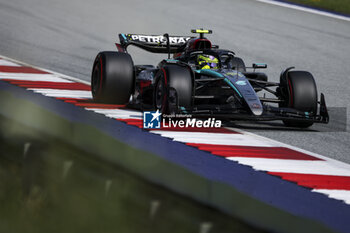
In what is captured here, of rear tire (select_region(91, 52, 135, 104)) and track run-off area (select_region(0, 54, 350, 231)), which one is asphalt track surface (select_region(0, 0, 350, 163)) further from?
track run-off area (select_region(0, 54, 350, 231))

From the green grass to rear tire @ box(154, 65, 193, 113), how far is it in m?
12.0

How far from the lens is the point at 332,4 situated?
19.3 meters

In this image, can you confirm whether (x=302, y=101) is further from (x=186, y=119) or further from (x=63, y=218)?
(x=63, y=218)

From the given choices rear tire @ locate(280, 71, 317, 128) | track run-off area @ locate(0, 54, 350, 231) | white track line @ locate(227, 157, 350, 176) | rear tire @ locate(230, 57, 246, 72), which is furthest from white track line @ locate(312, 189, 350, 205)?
rear tire @ locate(230, 57, 246, 72)

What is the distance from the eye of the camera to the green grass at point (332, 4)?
62.0ft

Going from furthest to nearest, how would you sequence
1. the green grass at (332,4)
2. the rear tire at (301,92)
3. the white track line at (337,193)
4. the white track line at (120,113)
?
the green grass at (332,4) → the rear tire at (301,92) → the white track line at (120,113) → the white track line at (337,193)

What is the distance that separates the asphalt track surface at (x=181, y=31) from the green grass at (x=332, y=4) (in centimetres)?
85

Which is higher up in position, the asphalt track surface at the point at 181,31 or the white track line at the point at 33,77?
the asphalt track surface at the point at 181,31

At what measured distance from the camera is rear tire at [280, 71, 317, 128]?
26.5 feet

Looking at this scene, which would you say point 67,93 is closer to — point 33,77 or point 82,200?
point 33,77

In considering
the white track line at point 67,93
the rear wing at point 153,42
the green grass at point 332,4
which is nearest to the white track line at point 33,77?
the white track line at point 67,93

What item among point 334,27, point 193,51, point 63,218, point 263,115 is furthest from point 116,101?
point 334,27

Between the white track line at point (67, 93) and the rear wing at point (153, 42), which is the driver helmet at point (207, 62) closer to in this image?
Result: the rear wing at point (153, 42)

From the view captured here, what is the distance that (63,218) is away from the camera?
4.95m
